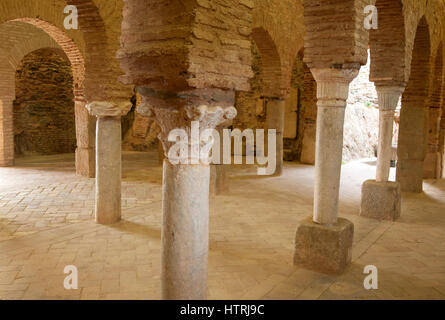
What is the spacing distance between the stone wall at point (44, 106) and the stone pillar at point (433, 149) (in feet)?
38.7

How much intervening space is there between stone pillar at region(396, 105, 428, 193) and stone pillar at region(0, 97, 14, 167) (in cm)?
1039

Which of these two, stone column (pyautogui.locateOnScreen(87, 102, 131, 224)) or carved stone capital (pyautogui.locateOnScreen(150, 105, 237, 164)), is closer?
carved stone capital (pyautogui.locateOnScreen(150, 105, 237, 164))

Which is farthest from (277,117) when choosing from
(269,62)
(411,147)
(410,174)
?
(410,174)

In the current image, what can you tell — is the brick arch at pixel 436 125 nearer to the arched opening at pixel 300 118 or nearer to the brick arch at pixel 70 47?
the arched opening at pixel 300 118

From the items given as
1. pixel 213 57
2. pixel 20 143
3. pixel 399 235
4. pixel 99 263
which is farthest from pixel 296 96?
pixel 213 57

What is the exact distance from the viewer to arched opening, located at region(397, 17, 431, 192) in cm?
890

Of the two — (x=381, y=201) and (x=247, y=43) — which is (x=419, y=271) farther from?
(x=247, y=43)

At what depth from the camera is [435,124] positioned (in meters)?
11.0

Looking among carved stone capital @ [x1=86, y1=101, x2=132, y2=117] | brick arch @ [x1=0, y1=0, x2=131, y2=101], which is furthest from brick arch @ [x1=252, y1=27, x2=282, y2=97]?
carved stone capital @ [x1=86, y1=101, x2=132, y2=117]

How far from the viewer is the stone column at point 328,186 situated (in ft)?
15.7

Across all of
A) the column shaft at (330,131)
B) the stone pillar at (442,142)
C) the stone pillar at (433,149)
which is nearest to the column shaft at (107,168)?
the column shaft at (330,131)

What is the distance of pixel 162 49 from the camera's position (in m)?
2.94

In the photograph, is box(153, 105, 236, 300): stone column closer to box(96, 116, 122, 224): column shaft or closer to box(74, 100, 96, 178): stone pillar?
box(96, 116, 122, 224): column shaft

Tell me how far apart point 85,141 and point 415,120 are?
7983mm
